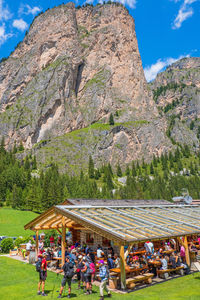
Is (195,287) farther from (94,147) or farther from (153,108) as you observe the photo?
(153,108)

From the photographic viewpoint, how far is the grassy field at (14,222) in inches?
1654

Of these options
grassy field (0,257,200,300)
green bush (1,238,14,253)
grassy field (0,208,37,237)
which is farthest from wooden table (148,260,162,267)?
grassy field (0,208,37,237)

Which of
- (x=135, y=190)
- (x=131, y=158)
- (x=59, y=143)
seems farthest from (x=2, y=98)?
(x=135, y=190)

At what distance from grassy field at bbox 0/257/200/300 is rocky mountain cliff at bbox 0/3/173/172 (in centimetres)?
10925

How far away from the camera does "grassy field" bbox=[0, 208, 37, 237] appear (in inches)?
1654

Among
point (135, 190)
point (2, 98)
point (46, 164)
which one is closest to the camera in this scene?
point (135, 190)

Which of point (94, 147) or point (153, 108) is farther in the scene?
point (153, 108)

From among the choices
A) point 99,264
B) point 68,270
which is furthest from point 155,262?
point 68,270

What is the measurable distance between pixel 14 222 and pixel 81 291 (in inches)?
1648

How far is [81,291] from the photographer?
1333 cm

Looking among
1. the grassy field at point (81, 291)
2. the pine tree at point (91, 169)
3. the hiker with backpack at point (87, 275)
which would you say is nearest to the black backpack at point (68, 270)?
the hiker with backpack at point (87, 275)

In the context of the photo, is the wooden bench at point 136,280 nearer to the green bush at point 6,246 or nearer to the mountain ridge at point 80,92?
the green bush at point 6,246

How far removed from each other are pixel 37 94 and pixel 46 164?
5039 cm

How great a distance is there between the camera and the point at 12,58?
177 m
